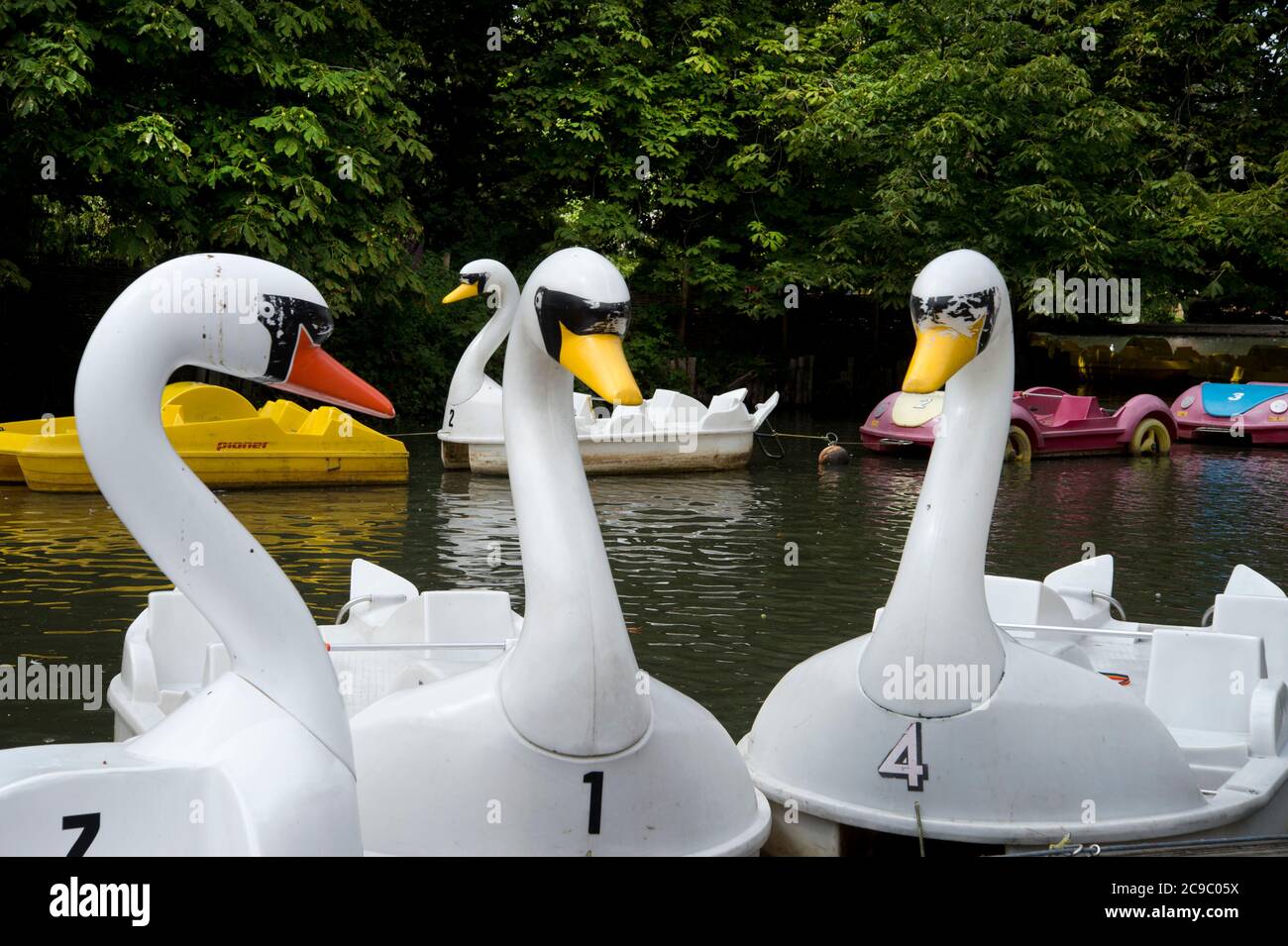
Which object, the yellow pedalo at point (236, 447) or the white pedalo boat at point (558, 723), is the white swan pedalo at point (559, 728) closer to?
the white pedalo boat at point (558, 723)

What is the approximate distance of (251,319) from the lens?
296 cm

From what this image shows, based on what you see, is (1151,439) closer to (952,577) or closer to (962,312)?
(962,312)

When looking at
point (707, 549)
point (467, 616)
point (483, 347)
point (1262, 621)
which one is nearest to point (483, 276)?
point (483, 347)

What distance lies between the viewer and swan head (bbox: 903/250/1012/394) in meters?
4.49

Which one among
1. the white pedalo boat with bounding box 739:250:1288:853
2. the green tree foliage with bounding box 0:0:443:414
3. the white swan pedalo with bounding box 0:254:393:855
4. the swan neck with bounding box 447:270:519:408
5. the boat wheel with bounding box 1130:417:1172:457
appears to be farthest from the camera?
the boat wheel with bounding box 1130:417:1172:457

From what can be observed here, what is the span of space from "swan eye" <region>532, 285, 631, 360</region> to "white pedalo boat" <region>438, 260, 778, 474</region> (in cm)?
1135

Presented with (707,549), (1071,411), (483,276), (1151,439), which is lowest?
(707,549)

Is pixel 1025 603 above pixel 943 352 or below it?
below

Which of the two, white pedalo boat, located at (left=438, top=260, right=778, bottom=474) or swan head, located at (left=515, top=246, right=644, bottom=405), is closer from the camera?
swan head, located at (left=515, top=246, right=644, bottom=405)

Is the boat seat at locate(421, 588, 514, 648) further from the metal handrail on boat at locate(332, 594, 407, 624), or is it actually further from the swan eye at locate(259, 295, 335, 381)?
the swan eye at locate(259, 295, 335, 381)

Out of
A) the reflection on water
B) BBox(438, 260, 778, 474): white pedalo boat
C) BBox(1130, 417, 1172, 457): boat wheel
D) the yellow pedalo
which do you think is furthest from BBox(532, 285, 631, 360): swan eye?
BBox(1130, 417, 1172, 457): boat wheel

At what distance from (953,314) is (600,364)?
1425 mm

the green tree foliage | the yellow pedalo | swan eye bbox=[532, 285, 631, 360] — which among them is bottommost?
the yellow pedalo
